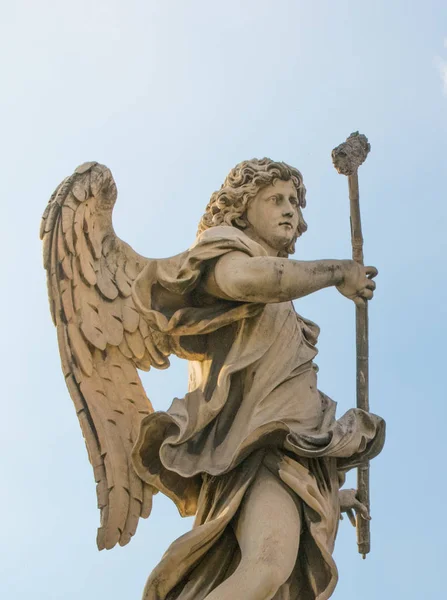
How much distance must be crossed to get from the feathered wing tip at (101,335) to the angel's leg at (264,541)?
35.3 inches

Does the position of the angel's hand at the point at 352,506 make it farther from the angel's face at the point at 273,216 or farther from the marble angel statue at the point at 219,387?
the angel's face at the point at 273,216

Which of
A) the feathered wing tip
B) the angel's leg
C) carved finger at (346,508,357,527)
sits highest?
the feathered wing tip

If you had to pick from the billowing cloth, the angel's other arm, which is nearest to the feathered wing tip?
the billowing cloth

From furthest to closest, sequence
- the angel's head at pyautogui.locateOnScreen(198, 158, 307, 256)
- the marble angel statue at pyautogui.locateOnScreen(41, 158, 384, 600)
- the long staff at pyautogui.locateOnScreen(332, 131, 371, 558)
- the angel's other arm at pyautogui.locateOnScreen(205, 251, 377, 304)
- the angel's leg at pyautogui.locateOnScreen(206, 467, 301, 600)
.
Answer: the angel's head at pyautogui.locateOnScreen(198, 158, 307, 256)
the long staff at pyautogui.locateOnScreen(332, 131, 371, 558)
the angel's other arm at pyautogui.locateOnScreen(205, 251, 377, 304)
the marble angel statue at pyautogui.locateOnScreen(41, 158, 384, 600)
the angel's leg at pyautogui.locateOnScreen(206, 467, 301, 600)

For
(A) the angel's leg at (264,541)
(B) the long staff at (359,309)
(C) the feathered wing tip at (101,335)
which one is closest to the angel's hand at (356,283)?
(B) the long staff at (359,309)

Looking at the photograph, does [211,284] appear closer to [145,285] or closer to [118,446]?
[145,285]

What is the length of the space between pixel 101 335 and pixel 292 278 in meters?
1.37

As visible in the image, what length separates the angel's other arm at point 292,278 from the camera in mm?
9320

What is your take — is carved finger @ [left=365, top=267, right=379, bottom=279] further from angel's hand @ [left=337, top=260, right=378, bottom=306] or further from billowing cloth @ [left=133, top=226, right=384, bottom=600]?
billowing cloth @ [left=133, top=226, right=384, bottom=600]

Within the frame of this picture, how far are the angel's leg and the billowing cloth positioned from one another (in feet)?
0.23

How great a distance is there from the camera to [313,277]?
9336 mm

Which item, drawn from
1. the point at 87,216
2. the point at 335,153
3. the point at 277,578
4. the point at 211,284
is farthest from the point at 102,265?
the point at 277,578

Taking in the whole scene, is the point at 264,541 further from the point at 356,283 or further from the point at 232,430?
the point at 356,283

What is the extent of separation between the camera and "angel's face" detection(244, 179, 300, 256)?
397 inches
